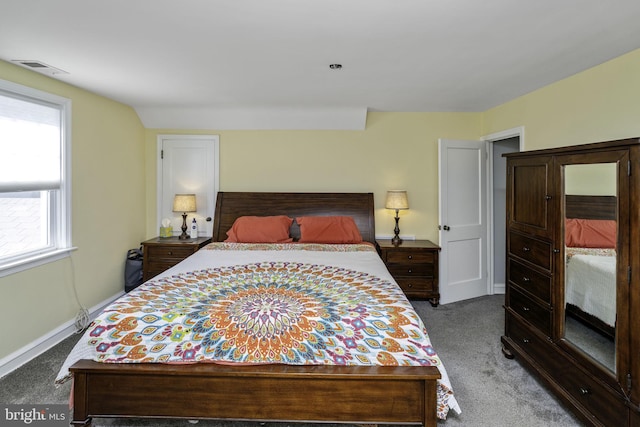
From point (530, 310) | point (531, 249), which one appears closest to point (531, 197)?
point (531, 249)

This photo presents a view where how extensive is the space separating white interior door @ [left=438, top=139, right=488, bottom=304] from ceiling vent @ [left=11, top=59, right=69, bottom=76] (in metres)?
3.66

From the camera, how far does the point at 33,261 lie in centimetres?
277

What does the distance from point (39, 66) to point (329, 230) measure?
288cm

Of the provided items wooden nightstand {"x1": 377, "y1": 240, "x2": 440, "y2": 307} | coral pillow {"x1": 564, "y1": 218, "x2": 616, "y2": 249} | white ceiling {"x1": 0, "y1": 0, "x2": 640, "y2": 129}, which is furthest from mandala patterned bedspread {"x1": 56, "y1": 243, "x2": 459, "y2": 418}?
wooden nightstand {"x1": 377, "y1": 240, "x2": 440, "y2": 307}

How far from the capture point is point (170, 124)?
14.1 ft

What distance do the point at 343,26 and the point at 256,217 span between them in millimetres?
2500

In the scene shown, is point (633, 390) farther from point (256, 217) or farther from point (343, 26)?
point (256, 217)

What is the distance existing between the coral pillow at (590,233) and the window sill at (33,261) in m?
3.78

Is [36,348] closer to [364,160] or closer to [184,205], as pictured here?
[184,205]

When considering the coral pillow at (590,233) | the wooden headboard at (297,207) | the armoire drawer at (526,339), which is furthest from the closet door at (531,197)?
the wooden headboard at (297,207)

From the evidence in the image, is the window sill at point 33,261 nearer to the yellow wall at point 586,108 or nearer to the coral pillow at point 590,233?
the coral pillow at point 590,233

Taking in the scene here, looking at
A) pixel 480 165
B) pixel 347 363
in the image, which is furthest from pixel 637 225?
pixel 480 165

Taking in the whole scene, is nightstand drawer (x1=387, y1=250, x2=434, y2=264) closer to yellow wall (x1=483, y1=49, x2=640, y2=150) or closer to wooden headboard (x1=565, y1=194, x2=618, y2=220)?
yellow wall (x1=483, y1=49, x2=640, y2=150)

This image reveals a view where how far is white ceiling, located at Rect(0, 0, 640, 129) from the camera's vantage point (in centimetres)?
179
